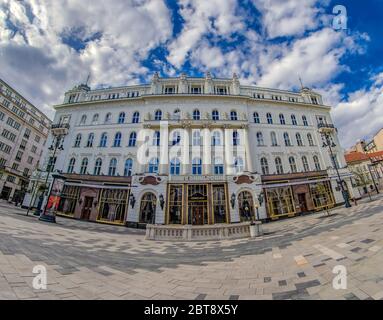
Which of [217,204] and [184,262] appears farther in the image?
[217,204]

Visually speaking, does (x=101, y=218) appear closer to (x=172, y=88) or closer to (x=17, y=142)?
(x=172, y=88)

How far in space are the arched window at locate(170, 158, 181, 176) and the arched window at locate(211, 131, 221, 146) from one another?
531 centimetres

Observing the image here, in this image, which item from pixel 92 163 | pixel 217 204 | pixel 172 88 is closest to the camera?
pixel 217 204

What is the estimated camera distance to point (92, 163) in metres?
22.4

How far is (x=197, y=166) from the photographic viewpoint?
67.7ft

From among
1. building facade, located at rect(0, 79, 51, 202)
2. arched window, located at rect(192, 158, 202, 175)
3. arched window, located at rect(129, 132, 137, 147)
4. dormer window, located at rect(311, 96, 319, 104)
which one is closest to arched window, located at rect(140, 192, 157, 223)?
arched window, located at rect(192, 158, 202, 175)

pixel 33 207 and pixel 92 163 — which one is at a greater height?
pixel 92 163

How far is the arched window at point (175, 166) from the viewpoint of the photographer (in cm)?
2039

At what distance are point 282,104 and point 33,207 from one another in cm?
4070

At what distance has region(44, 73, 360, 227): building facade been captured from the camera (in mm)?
19341

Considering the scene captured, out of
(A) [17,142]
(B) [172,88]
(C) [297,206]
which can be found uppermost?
(B) [172,88]

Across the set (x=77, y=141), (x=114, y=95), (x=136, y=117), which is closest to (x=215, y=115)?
(x=136, y=117)

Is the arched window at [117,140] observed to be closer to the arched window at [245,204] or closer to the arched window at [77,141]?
the arched window at [77,141]
